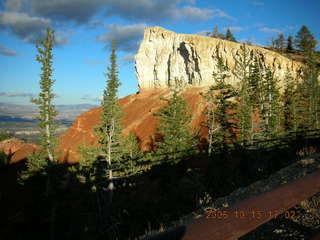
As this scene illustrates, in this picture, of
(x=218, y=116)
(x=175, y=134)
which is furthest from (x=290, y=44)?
(x=175, y=134)

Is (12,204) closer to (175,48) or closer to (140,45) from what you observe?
(175,48)

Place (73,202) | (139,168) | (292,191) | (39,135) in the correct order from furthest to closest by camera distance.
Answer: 1. (73,202)
2. (39,135)
3. (139,168)
4. (292,191)

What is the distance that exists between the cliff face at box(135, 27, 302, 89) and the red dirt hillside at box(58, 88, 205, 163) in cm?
479

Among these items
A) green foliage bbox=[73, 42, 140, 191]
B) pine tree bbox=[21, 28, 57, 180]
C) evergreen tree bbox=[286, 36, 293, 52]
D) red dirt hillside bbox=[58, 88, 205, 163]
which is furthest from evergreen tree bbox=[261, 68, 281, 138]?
evergreen tree bbox=[286, 36, 293, 52]

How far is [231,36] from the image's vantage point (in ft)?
319

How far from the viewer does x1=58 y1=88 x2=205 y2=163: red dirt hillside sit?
45.9m

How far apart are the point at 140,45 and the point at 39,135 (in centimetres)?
6063

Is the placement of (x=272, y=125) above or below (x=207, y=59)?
below

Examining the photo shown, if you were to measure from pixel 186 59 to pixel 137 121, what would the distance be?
24.5 meters

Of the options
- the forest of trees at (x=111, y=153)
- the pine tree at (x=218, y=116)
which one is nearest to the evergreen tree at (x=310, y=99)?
the forest of trees at (x=111, y=153)

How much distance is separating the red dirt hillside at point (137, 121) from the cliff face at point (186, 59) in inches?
189

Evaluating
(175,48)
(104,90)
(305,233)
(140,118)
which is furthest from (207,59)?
(305,233)

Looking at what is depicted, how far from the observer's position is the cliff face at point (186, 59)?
174 ft

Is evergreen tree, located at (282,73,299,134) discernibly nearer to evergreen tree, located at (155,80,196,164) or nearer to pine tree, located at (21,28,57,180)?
evergreen tree, located at (155,80,196,164)
